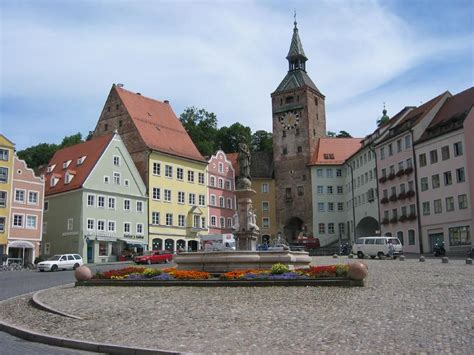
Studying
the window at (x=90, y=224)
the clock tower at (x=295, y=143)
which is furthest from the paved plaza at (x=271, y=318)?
the clock tower at (x=295, y=143)

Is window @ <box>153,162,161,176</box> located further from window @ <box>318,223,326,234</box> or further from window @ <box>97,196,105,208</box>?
window @ <box>318,223,326,234</box>

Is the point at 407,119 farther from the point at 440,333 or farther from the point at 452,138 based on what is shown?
the point at 440,333

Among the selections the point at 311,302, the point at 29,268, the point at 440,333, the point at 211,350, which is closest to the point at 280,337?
the point at 211,350

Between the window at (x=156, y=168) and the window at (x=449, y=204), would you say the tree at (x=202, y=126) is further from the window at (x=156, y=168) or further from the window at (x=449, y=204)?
the window at (x=449, y=204)

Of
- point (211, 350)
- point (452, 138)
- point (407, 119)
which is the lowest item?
point (211, 350)

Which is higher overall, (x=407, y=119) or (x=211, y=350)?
(x=407, y=119)

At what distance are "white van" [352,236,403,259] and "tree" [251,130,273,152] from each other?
54.8m

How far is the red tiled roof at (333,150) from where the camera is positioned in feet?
270

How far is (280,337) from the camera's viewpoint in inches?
442

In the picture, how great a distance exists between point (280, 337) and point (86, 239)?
4488 centimetres

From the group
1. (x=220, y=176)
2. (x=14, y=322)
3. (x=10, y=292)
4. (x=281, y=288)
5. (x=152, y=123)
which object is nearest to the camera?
(x=14, y=322)

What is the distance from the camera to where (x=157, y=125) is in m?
69.2

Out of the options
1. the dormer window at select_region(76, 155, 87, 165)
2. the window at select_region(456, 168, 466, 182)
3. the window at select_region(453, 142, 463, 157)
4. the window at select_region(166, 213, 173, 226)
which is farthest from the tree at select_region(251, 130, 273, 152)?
the window at select_region(456, 168, 466, 182)

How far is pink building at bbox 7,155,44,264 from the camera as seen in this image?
50.8 meters
